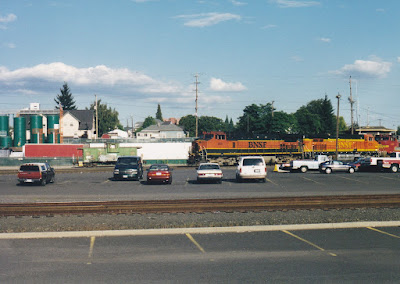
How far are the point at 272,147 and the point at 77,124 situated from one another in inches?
2376

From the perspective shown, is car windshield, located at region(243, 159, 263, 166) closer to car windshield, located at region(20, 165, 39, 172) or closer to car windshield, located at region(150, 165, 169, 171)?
car windshield, located at region(150, 165, 169, 171)

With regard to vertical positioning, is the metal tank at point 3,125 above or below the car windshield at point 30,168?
above

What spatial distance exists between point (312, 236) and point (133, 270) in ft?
20.0

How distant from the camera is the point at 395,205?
60.3ft

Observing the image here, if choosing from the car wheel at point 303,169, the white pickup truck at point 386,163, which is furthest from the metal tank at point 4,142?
the white pickup truck at point 386,163

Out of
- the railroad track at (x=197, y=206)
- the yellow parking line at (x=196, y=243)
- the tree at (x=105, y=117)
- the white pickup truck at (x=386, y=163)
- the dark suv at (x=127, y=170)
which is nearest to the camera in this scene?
the yellow parking line at (x=196, y=243)

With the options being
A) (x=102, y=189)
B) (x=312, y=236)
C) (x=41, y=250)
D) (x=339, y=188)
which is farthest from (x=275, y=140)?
(x=41, y=250)

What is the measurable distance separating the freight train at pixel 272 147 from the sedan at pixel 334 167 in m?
14.3

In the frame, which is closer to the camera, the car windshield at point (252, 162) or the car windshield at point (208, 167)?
the car windshield at point (252, 162)

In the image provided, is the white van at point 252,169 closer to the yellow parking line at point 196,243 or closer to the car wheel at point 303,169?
the car wheel at point 303,169

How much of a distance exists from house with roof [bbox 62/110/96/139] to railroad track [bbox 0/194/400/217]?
81.1m

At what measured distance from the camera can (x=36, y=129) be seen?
78.9 metres

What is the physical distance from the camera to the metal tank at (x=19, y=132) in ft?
264

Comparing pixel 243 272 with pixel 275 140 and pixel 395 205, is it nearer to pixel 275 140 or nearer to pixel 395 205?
pixel 395 205
